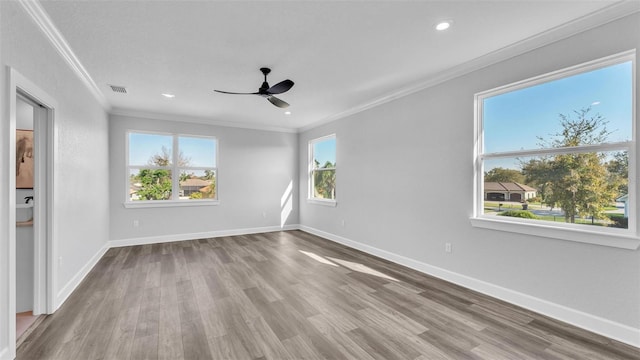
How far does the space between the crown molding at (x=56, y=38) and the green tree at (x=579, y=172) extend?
448 centimetres

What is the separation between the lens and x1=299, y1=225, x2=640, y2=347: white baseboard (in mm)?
2090

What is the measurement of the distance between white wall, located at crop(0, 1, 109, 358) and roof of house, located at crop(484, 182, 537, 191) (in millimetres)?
4209

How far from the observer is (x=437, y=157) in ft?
11.4

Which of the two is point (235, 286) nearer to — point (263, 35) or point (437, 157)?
point (263, 35)

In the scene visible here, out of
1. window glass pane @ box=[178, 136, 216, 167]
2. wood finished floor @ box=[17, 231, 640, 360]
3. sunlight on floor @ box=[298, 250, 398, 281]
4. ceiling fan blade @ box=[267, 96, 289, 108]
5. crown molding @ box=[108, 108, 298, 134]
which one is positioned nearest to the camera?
wood finished floor @ box=[17, 231, 640, 360]

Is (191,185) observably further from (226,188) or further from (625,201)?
(625,201)

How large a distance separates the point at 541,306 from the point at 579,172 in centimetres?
129

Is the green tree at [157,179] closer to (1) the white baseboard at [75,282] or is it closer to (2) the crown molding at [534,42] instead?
(1) the white baseboard at [75,282]

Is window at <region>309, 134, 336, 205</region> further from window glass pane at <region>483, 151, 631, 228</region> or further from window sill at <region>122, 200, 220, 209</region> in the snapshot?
window glass pane at <region>483, 151, 631, 228</region>

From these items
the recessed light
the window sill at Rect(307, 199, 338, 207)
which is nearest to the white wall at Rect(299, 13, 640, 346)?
the window sill at Rect(307, 199, 338, 207)

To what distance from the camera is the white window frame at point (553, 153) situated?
2.06m

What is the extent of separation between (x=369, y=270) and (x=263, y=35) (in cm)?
313

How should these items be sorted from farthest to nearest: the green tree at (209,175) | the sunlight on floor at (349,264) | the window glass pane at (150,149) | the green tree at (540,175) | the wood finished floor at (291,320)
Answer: the green tree at (209,175), the window glass pane at (150,149), the sunlight on floor at (349,264), the green tree at (540,175), the wood finished floor at (291,320)

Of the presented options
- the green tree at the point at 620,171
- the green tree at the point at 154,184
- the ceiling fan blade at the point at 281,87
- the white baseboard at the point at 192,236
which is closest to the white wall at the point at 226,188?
the white baseboard at the point at 192,236
